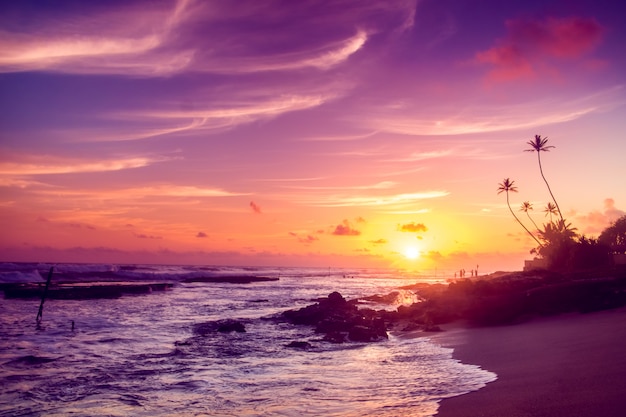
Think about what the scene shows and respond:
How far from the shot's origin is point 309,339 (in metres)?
24.3

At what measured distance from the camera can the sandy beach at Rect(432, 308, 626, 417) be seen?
869cm

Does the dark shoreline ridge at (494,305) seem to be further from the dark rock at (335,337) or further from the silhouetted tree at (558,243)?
the silhouetted tree at (558,243)

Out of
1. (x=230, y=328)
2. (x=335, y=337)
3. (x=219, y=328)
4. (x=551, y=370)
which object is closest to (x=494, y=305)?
(x=335, y=337)

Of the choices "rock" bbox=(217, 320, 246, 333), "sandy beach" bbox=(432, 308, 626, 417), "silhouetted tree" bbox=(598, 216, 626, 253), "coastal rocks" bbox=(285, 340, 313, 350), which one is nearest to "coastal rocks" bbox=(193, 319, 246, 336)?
"rock" bbox=(217, 320, 246, 333)

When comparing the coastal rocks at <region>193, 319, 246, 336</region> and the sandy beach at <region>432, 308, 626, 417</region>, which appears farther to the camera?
the coastal rocks at <region>193, 319, 246, 336</region>

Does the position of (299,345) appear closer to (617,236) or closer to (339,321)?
(339,321)

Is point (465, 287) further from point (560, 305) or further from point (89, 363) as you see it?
point (89, 363)

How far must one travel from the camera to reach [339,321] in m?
29.1

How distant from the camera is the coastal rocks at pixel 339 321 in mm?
24297

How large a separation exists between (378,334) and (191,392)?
14.0 metres

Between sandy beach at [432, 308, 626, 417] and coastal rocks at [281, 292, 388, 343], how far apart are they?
5227mm

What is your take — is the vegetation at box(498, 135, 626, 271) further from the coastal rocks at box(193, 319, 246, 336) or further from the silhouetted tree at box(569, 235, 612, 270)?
the coastal rocks at box(193, 319, 246, 336)

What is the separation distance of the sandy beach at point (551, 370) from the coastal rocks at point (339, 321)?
5227 millimetres

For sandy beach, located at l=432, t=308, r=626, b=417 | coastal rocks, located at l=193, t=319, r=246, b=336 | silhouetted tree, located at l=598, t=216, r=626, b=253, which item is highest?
silhouetted tree, located at l=598, t=216, r=626, b=253
